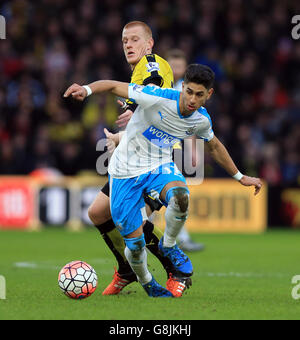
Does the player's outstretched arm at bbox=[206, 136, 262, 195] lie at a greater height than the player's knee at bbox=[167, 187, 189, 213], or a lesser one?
greater

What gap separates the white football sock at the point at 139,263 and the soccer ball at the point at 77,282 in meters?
0.34

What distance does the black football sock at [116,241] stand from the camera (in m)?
6.34

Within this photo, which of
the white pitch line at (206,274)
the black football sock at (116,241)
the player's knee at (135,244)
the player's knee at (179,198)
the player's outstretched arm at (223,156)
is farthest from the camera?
the white pitch line at (206,274)

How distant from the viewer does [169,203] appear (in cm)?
559

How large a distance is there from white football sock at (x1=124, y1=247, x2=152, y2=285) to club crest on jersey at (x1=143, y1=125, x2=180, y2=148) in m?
0.80

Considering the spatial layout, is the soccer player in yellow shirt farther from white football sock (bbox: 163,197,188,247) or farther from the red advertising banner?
the red advertising banner

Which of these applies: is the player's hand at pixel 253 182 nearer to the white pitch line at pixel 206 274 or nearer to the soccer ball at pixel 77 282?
the soccer ball at pixel 77 282

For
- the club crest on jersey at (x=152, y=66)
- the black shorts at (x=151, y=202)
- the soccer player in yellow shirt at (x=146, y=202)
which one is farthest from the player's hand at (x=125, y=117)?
the black shorts at (x=151, y=202)

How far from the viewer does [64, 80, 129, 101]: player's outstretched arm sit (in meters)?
4.89

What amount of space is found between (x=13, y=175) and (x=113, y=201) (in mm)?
9662
